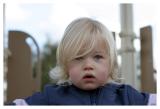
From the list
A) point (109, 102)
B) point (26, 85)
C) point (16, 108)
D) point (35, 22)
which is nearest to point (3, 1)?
point (16, 108)

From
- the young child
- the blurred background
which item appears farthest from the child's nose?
the blurred background

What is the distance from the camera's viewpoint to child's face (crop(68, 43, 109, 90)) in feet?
3.29

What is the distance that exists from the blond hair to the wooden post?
0.98m

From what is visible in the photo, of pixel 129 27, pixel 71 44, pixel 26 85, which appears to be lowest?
pixel 26 85

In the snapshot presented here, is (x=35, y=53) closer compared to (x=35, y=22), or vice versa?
(x=35, y=53)

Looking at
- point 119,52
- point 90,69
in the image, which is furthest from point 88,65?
point 119,52

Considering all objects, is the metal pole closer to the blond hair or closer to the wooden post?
the wooden post

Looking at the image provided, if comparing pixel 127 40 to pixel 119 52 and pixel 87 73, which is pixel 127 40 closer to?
pixel 119 52

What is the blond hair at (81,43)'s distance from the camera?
101 centimetres

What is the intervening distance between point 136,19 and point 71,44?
1.17 metres

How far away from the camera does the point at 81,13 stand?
1.77 metres

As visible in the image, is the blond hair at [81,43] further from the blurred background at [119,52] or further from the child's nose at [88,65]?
the blurred background at [119,52]

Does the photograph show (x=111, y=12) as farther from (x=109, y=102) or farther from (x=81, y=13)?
(x=109, y=102)

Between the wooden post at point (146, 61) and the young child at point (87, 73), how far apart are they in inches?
39.4
